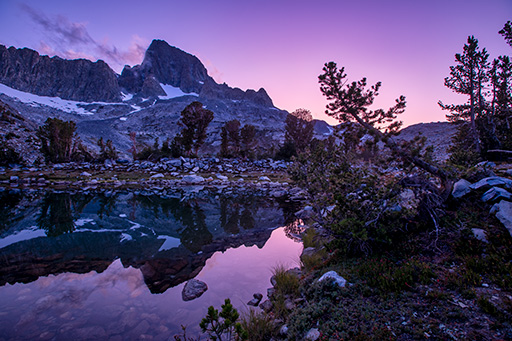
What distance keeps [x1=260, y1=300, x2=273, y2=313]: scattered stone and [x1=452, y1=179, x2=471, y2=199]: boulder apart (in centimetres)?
755

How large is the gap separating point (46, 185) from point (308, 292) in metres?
36.8

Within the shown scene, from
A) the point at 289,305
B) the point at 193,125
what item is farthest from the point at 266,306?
the point at 193,125

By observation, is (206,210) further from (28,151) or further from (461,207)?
(28,151)

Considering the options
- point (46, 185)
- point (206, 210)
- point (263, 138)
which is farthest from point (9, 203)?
point (263, 138)

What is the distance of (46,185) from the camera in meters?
28.5

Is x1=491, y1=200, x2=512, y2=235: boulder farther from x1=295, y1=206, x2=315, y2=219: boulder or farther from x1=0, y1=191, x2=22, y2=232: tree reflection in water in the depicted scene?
x1=0, y1=191, x2=22, y2=232: tree reflection in water

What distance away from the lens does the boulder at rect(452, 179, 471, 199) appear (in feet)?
25.2

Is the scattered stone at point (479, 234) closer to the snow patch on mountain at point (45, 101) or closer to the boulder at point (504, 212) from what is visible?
the boulder at point (504, 212)

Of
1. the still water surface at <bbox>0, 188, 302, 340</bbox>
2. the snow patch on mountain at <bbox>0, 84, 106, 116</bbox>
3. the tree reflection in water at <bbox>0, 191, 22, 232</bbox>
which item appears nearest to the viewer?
the still water surface at <bbox>0, 188, 302, 340</bbox>

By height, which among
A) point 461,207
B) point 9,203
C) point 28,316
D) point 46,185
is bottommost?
point 28,316

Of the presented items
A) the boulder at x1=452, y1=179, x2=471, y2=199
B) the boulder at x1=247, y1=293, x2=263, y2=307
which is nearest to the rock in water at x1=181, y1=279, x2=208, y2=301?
the boulder at x1=247, y1=293, x2=263, y2=307

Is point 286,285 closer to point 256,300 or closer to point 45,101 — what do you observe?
point 256,300

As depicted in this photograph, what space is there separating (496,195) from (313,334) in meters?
6.91

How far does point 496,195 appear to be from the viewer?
6445mm
